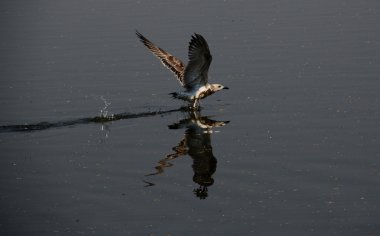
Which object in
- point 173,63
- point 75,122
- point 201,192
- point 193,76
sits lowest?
point 201,192

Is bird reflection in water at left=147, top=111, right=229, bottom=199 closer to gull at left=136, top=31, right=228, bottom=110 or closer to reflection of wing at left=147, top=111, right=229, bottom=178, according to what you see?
reflection of wing at left=147, top=111, right=229, bottom=178

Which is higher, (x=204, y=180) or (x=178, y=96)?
(x=178, y=96)

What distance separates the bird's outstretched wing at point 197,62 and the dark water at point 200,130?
859mm

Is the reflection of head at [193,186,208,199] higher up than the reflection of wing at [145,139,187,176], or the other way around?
the reflection of wing at [145,139,187,176]

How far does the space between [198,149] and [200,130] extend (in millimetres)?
1757

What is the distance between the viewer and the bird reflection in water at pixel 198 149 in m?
13.8

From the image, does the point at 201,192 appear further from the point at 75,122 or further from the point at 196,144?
the point at 75,122

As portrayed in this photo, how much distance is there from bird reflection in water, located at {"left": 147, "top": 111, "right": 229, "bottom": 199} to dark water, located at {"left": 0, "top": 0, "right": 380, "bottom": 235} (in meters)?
0.04

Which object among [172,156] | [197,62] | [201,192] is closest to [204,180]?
[201,192]

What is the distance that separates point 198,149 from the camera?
1614 cm

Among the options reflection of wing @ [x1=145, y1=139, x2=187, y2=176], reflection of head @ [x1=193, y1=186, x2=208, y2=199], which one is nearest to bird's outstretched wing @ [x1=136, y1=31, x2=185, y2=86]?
reflection of wing @ [x1=145, y1=139, x2=187, y2=176]

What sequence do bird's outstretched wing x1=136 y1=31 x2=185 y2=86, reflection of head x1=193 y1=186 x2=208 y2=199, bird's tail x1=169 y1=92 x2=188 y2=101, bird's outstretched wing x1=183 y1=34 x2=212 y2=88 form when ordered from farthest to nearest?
1. bird's outstretched wing x1=136 y1=31 x2=185 y2=86
2. bird's tail x1=169 y1=92 x2=188 y2=101
3. bird's outstretched wing x1=183 y1=34 x2=212 y2=88
4. reflection of head x1=193 y1=186 x2=208 y2=199

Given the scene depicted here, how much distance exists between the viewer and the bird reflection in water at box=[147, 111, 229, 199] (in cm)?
1384

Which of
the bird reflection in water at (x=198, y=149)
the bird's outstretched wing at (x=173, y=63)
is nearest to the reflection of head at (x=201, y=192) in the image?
the bird reflection in water at (x=198, y=149)
